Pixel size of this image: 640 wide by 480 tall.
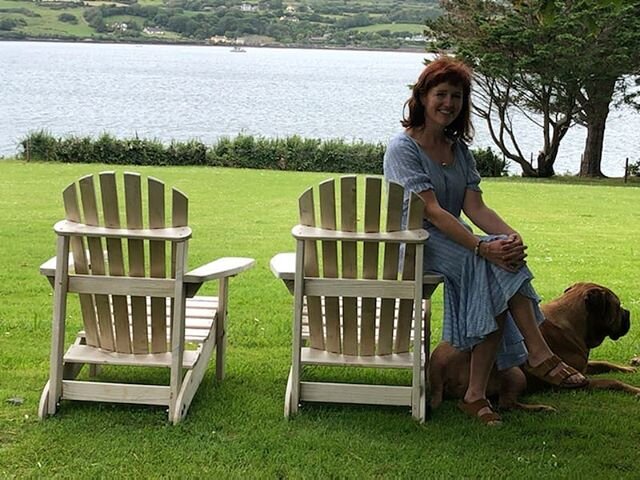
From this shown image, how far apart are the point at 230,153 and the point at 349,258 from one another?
A: 26.7 meters

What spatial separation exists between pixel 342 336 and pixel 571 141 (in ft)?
175

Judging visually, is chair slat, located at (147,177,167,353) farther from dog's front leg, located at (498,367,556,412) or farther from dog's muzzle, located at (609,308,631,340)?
dog's muzzle, located at (609,308,631,340)

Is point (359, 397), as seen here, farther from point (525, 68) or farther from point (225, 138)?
point (525, 68)

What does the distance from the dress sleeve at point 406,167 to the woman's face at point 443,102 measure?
191mm

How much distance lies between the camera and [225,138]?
103ft

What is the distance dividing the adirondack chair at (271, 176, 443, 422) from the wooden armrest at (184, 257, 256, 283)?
0.69 feet

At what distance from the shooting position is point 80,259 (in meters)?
4.25

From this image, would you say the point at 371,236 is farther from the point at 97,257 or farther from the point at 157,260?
the point at 97,257

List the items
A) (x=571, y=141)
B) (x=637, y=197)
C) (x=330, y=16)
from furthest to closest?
(x=330, y=16)
(x=571, y=141)
(x=637, y=197)

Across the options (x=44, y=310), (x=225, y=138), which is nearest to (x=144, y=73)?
(x=225, y=138)

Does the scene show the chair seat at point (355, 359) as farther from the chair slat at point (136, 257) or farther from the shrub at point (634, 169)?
the shrub at point (634, 169)

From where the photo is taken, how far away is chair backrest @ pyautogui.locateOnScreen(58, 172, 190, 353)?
163 inches

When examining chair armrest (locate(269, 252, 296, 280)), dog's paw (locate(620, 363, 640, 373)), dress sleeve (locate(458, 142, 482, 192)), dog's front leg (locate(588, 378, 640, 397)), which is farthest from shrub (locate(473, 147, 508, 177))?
chair armrest (locate(269, 252, 296, 280))

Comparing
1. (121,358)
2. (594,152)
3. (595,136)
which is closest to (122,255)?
(121,358)
